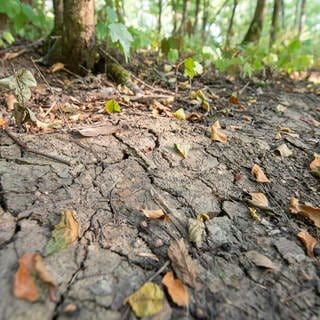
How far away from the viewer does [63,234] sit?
1279 millimetres

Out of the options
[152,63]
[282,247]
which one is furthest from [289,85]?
[282,247]

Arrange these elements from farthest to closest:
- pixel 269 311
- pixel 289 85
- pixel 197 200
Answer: pixel 289 85 < pixel 197 200 < pixel 269 311

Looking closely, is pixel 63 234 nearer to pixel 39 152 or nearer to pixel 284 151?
pixel 39 152

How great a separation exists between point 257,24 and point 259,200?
457 centimetres

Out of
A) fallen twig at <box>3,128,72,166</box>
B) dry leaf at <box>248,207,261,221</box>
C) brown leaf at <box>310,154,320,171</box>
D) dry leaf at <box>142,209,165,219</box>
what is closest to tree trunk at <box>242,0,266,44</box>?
brown leaf at <box>310,154,320,171</box>

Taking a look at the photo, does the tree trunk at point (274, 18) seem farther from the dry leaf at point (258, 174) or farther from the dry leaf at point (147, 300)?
the dry leaf at point (147, 300)

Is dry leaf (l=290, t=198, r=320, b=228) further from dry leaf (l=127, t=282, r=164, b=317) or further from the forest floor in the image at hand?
dry leaf (l=127, t=282, r=164, b=317)

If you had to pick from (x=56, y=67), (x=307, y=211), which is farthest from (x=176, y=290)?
(x=56, y=67)

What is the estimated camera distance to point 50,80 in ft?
8.52

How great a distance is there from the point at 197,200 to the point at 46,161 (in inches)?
30.6

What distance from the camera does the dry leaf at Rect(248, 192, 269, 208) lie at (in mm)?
1625

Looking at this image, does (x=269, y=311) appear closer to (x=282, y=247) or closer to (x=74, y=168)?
(x=282, y=247)

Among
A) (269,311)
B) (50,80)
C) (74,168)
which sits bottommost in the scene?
(269,311)

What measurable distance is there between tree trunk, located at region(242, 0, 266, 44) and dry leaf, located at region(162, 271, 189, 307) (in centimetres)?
507
